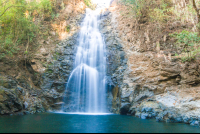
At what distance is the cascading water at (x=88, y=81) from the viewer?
45.2ft

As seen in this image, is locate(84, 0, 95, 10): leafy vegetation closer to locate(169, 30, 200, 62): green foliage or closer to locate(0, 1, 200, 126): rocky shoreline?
locate(0, 1, 200, 126): rocky shoreline

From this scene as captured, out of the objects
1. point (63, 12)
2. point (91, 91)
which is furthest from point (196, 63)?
point (63, 12)

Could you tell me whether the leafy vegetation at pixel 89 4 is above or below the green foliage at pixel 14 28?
above

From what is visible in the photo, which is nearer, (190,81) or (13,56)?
(190,81)

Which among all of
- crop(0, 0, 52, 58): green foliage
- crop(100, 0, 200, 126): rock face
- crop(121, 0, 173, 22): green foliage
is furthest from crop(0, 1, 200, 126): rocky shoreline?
crop(0, 0, 52, 58): green foliage

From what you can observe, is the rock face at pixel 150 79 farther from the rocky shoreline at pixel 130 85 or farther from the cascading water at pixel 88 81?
the cascading water at pixel 88 81

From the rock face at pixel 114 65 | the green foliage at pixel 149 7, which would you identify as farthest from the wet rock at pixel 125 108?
the green foliage at pixel 149 7

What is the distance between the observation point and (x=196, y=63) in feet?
37.4

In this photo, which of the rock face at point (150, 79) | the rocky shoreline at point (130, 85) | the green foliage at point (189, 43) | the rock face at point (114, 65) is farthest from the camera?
the rock face at point (114, 65)

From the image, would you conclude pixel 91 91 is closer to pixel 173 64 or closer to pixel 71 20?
pixel 173 64

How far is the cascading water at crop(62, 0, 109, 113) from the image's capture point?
13781 millimetres

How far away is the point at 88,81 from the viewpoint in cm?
1462

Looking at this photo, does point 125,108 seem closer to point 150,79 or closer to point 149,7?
point 150,79

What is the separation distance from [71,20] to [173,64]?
16392mm
